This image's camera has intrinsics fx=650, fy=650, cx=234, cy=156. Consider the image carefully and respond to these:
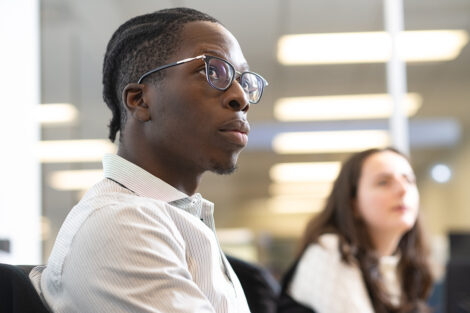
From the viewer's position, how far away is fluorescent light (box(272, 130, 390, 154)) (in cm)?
413

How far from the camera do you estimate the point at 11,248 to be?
9.36ft

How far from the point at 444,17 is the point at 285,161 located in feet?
4.70

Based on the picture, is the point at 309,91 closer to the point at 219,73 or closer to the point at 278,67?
the point at 278,67

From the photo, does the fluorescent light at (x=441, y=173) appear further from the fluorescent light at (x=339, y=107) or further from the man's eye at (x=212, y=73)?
the man's eye at (x=212, y=73)

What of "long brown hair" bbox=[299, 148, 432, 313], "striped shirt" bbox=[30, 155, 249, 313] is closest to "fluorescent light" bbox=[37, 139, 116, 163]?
"long brown hair" bbox=[299, 148, 432, 313]

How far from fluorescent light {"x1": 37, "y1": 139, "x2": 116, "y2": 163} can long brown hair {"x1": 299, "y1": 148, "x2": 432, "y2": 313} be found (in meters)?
1.68

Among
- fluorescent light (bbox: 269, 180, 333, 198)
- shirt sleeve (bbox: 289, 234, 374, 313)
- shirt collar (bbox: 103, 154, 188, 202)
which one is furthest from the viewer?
fluorescent light (bbox: 269, 180, 333, 198)

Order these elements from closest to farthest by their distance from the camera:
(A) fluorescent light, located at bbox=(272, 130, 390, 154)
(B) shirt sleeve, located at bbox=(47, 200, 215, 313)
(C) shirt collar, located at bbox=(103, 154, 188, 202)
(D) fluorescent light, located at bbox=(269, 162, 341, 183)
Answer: (B) shirt sleeve, located at bbox=(47, 200, 215, 313) → (C) shirt collar, located at bbox=(103, 154, 188, 202) → (A) fluorescent light, located at bbox=(272, 130, 390, 154) → (D) fluorescent light, located at bbox=(269, 162, 341, 183)

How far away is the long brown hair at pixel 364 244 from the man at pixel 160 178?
1.29 m

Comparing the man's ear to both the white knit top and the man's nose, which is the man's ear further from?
the white knit top

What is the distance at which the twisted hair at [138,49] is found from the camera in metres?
0.98

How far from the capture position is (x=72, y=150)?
12.3 feet

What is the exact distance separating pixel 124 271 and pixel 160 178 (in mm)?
245

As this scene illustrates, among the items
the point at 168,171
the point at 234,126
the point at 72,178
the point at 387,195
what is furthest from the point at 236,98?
the point at 72,178
